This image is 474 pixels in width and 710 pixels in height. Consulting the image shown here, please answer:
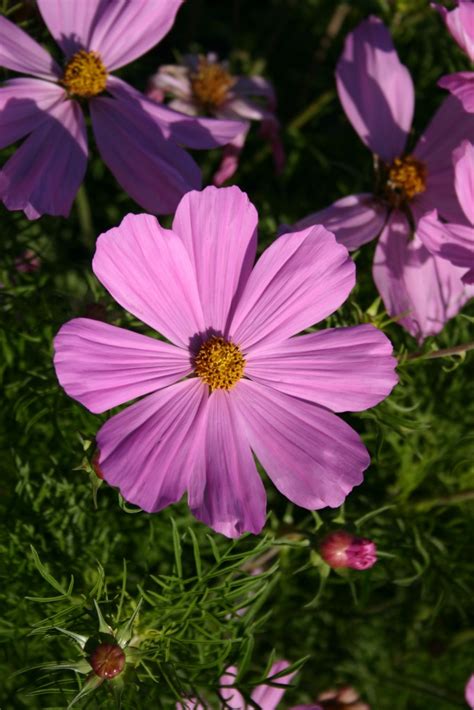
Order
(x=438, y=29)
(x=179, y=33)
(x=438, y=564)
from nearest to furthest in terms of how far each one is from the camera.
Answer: (x=438, y=564) → (x=438, y=29) → (x=179, y=33)

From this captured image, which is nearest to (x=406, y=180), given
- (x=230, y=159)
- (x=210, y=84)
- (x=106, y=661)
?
(x=230, y=159)

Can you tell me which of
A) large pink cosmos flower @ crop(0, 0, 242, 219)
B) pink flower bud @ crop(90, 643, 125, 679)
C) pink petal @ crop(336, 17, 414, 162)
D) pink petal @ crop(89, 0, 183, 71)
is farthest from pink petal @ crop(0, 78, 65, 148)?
pink flower bud @ crop(90, 643, 125, 679)

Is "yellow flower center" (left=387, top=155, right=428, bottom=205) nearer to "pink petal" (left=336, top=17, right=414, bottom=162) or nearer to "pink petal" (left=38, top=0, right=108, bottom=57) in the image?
"pink petal" (left=336, top=17, right=414, bottom=162)

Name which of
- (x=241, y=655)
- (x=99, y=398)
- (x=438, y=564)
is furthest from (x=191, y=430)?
(x=438, y=564)

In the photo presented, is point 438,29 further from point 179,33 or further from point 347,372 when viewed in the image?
point 347,372

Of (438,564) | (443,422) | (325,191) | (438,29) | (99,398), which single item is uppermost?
(438,29)

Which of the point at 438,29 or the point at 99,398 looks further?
the point at 438,29

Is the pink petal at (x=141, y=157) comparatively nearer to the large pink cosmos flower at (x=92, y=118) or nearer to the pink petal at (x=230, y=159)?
the large pink cosmos flower at (x=92, y=118)

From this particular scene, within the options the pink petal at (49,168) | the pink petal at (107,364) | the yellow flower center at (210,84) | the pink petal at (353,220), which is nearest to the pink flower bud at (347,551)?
the pink petal at (107,364)
